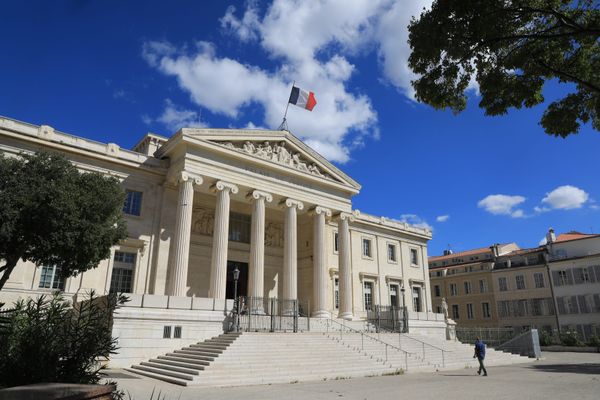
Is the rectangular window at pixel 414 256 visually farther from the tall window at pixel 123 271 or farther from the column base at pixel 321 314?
the tall window at pixel 123 271

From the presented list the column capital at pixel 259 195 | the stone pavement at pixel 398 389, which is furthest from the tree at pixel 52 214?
the column capital at pixel 259 195

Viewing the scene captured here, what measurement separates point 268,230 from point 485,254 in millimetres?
35495

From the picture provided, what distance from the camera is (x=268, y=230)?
33094mm

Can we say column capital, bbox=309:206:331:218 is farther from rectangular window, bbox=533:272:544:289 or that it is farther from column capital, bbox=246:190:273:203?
rectangular window, bbox=533:272:544:289

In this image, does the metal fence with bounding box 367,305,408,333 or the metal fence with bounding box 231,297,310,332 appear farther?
the metal fence with bounding box 367,305,408,333

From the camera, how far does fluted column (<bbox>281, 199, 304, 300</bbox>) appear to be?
27453 mm

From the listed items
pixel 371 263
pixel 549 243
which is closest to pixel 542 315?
pixel 549 243

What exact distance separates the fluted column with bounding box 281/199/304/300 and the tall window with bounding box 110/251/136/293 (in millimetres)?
9066

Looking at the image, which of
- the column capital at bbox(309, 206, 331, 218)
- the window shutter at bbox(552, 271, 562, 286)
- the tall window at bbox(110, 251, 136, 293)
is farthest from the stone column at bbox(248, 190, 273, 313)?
the window shutter at bbox(552, 271, 562, 286)

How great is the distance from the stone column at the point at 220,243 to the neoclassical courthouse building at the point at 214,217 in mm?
59

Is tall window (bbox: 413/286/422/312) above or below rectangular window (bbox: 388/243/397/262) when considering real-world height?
below

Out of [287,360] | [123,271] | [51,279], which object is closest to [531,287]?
[287,360]

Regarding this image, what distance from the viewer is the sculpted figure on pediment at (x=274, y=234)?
33.0 m

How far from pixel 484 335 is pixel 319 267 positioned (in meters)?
18.3
